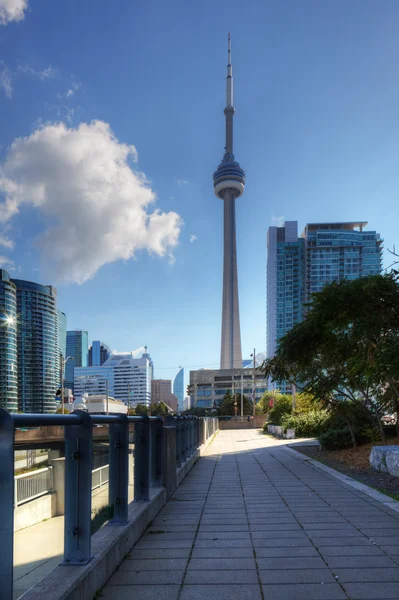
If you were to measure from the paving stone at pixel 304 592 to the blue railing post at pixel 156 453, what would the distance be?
3.78 m

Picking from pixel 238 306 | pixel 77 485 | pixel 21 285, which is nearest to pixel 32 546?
pixel 77 485

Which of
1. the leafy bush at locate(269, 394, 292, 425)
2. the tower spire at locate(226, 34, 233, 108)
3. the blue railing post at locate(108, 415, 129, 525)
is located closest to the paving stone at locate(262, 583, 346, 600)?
the blue railing post at locate(108, 415, 129, 525)

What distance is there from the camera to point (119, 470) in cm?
514

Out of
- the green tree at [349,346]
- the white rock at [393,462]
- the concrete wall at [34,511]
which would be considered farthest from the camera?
the green tree at [349,346]

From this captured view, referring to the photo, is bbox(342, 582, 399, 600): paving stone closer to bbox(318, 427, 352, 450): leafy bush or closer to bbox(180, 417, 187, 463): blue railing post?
bbox(180, 417, 187, 463): blue railing post

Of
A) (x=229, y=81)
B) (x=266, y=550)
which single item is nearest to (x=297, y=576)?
(x=266, y=550)

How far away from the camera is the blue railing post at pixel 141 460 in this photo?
6.12 metres

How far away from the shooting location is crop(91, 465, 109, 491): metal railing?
4.10 metres

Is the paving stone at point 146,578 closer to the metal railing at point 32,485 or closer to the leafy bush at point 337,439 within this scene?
the metal railing at point 32,485

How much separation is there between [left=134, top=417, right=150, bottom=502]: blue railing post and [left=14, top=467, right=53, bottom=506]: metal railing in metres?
2.55

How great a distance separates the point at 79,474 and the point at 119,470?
141 cm

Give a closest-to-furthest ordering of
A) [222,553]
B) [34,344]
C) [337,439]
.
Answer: [222,553]
[337,439]
[34,344]

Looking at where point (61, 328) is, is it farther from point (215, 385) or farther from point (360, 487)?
point (360, 487)

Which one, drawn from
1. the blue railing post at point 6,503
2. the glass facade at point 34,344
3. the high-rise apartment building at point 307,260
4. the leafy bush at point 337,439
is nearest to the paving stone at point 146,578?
the blue railing post at point 6,503
